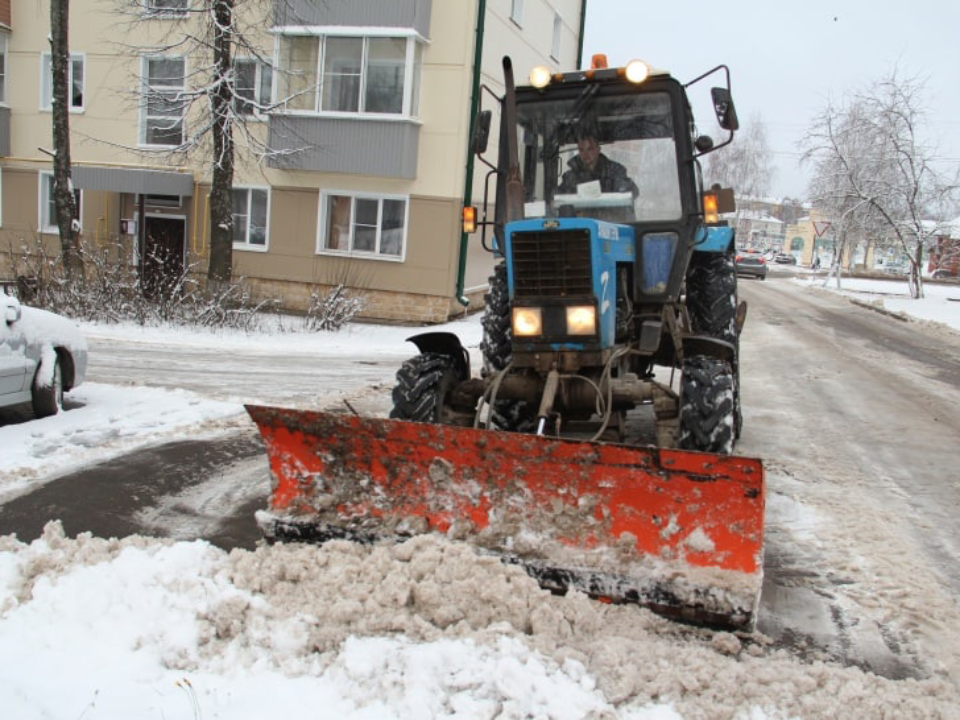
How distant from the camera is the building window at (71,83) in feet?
63.7

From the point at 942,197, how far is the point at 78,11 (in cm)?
2969

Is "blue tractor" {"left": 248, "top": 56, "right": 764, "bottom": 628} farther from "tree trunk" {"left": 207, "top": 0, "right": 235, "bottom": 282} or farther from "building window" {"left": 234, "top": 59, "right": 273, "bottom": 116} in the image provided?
"building window" {"left": 234, "top": 59, "right": 273, "bottom": 116}

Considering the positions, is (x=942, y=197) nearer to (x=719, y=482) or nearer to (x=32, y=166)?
(x=32, y=166)

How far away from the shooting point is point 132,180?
1845 centimetres

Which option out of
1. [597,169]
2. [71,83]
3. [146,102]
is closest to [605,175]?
[597,169]

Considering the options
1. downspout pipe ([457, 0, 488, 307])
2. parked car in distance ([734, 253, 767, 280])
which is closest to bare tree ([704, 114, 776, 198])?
parked car in distance ([734, 253, 767, 280])

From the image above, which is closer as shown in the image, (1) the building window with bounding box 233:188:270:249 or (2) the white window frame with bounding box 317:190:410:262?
(2) the white window frame with bounding box 317:190:410:262

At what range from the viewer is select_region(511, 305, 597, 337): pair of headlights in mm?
5016

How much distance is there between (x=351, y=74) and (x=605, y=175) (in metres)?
12.7

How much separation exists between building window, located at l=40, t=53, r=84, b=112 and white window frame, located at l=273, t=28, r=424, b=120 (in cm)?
561

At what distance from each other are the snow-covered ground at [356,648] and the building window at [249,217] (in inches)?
605

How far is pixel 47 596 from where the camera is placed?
354 centimetres

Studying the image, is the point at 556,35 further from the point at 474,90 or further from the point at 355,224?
the point at 355,224

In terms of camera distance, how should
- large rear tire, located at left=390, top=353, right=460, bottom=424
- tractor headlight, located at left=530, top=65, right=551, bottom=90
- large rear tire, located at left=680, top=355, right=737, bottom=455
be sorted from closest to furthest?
large rear tire, located at left=680, top=355, right=737, bottom=455 → large rear tire, located at left=390, top=353, right=460, bottom=424 → tractor headlight, located at left=530, top=65, right=551, bottom=90
